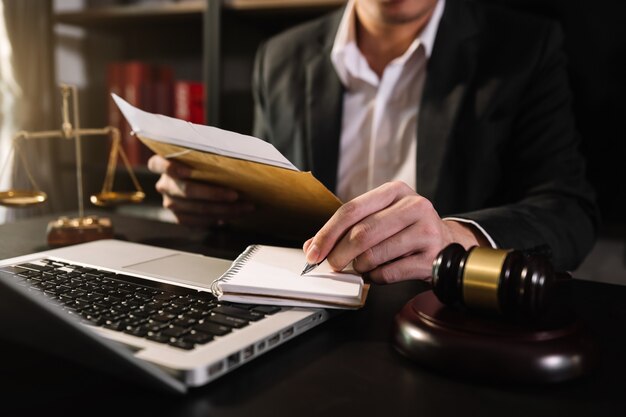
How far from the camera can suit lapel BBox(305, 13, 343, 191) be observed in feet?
4.71

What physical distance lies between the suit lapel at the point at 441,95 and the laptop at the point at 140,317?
669 mm

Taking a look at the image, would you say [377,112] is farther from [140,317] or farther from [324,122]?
[140,317]

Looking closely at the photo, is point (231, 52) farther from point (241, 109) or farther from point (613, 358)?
point (613, 358)

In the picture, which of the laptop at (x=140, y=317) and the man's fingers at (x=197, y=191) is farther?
the man's fingers at (x=197, y=191)

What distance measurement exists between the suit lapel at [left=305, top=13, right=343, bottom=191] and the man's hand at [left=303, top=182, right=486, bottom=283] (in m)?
0.75

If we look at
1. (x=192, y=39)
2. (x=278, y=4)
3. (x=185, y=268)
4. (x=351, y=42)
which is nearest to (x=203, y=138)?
(x=185, y=268)

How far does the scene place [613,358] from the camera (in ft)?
1.62

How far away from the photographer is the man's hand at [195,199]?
0.96 metres

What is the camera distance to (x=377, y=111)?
1434mm

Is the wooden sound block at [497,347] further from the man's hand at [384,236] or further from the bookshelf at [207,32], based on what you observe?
the bookshelf at [207,32]

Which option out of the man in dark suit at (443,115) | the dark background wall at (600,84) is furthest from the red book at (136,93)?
the dark background wall at (600,84)

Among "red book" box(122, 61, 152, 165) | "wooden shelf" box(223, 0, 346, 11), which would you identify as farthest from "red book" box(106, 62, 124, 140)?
"wooden shelf" box(223, 0, 346, 11)

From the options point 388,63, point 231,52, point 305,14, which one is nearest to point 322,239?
point 388,63

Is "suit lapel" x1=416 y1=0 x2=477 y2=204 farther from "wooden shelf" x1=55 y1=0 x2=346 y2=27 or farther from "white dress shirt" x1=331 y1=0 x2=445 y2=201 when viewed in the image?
"wooden shelf" x1=55 y1=0 x2=346 y2=27
